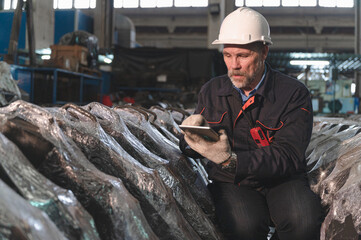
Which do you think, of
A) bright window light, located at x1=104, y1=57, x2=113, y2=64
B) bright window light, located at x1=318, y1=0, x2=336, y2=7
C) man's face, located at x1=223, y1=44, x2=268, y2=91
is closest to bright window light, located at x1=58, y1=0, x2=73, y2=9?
bright window light, located at x1=104, y1=57, x2=113, y2=64

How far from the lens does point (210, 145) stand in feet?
5.81

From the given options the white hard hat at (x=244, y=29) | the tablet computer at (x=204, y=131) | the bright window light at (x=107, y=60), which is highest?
the bright window light at (x=107, y=60)

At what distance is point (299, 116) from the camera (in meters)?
1.92

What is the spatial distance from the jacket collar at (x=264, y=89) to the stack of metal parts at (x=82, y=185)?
1.53 ft

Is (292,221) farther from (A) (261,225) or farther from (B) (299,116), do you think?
(B) (299,116)

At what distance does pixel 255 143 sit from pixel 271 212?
0.33 metres

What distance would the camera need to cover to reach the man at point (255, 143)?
1.81m

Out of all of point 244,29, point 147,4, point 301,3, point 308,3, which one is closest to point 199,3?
point 147,4

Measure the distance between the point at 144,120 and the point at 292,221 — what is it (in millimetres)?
858

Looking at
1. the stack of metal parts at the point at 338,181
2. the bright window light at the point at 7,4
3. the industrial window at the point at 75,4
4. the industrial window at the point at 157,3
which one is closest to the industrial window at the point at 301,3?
the industrial window at the point at 157,3

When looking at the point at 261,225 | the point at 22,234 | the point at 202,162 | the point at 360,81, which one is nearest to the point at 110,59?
the point at 360,81

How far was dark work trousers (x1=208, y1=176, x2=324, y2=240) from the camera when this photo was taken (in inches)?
71.7

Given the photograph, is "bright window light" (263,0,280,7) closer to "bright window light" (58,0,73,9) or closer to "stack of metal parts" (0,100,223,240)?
"bright window light" (58,0,73,9)

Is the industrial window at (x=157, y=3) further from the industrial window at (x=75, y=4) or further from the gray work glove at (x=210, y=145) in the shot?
the gray work glove at (x=210, y=145)
